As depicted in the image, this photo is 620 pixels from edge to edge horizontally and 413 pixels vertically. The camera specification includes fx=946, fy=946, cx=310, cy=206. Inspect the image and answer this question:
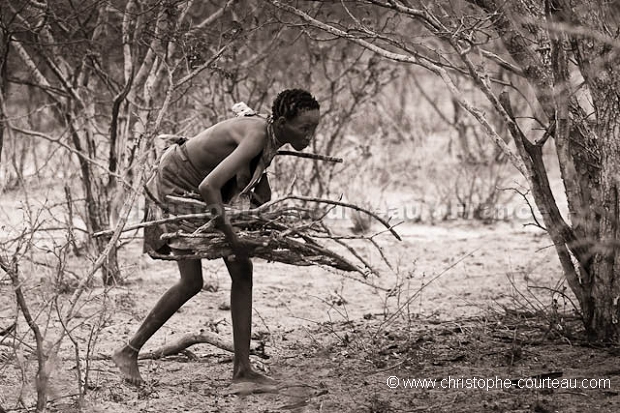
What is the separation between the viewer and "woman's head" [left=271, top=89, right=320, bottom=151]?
149 inches

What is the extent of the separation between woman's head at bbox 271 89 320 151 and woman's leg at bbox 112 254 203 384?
695 millimetres

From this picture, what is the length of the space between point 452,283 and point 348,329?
1.52 meters

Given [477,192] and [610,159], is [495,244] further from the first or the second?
[610,159]

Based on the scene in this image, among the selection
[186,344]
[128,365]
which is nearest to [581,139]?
[186,344]

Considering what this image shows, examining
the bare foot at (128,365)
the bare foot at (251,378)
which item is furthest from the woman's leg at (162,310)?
the bare foot at (251,378)

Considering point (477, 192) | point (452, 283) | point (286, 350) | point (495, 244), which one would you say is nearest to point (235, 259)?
point (286, 350)

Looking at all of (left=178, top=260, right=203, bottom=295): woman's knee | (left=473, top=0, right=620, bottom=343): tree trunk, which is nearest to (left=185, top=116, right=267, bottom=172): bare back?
(left=178, top=260, right=203, bottom=295): woman's knee

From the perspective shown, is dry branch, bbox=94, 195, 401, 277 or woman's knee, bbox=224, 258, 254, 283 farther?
woman's knee, bbox=224, 258, 254, 283

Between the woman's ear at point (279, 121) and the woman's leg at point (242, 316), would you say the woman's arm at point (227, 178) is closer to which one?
the woman's ear at point (279, 121)

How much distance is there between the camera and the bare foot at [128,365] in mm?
4004

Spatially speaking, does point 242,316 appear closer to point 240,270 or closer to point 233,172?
point 240,270

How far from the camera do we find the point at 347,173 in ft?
31.3

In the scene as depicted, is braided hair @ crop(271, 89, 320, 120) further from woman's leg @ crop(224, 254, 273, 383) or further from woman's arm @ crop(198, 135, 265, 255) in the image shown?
woman's leg @ crop(224, 254, 273, 383)

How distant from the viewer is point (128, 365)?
403 centimetres
